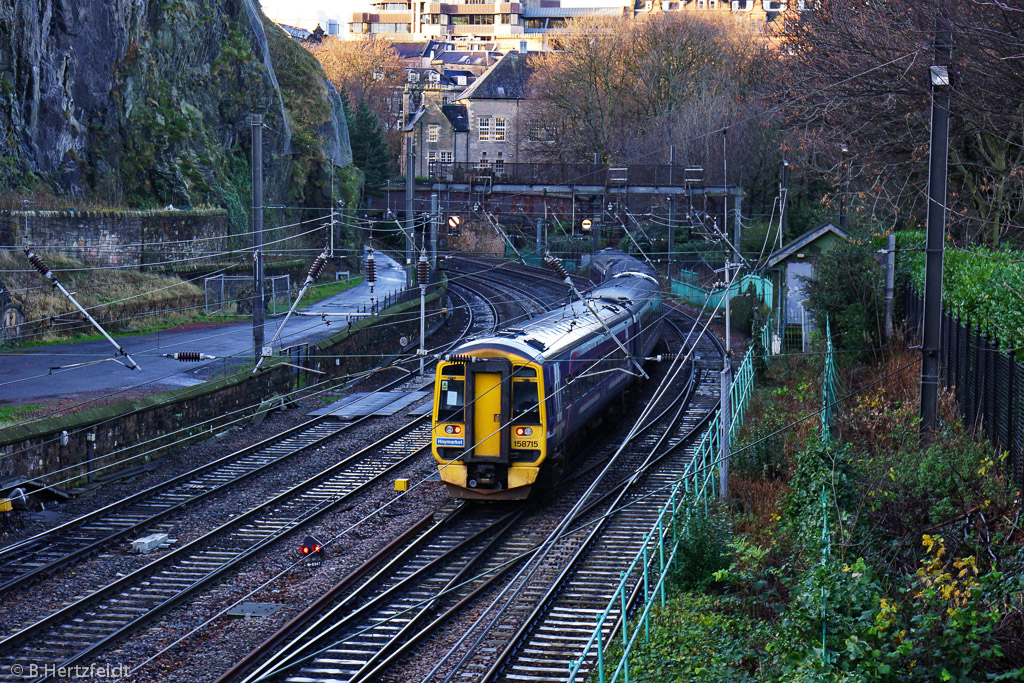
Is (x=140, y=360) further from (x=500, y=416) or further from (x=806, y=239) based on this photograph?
(x=806, y=239)

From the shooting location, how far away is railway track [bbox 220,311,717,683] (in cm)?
1142

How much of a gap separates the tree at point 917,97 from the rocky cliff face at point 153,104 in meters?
21.7

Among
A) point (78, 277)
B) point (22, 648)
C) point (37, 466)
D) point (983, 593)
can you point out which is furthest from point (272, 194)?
point (983, 593)

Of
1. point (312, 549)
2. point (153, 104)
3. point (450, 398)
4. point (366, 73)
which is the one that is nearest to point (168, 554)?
point (312, 549)

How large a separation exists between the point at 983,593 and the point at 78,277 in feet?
88.6

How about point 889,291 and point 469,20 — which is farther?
point 469,20

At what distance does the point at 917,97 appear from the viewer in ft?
70.2

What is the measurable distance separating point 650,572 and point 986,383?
16.3ft

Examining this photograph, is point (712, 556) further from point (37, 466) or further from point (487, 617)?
point (37, 466)

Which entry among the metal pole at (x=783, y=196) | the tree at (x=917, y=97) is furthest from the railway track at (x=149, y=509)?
the tree at (x=917, y=97)

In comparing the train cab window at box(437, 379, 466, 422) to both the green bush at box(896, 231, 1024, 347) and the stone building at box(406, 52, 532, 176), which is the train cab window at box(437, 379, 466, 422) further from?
the stone building at box(406, 52, 532, 176)

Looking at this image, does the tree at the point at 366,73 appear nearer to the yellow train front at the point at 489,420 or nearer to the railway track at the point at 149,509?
the railway track at the point at 149,509

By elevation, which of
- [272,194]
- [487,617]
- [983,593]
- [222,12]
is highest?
[222,12]

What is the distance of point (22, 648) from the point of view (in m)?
11.9
